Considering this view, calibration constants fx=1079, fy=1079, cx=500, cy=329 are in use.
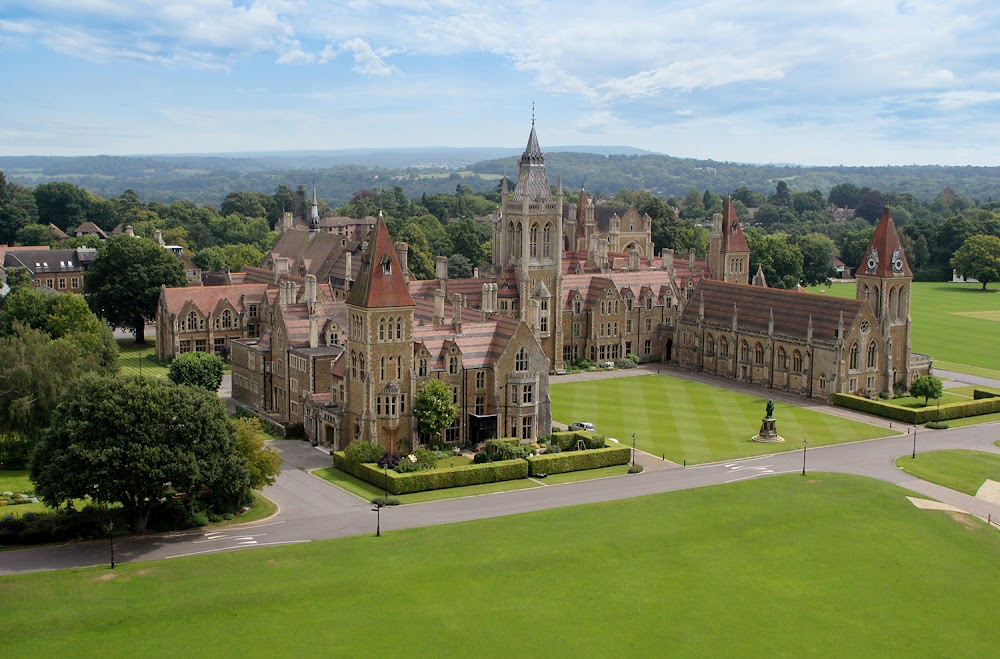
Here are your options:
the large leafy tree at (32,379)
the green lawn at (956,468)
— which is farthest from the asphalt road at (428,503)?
the large leafy tree at (32,379)

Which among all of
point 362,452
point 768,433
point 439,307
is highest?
point 439,307

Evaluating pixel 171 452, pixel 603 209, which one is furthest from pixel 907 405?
pixel 603 209

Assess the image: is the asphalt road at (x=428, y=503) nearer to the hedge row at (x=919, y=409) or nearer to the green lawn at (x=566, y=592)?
the green lawn at (x=566, y=592)

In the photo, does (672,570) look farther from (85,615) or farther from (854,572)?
(85,615)

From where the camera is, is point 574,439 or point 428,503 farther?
point 574,439

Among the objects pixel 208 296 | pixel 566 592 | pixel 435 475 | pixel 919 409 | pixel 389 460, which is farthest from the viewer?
pixel 208 296

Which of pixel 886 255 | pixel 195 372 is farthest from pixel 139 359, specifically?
pixel 886 255

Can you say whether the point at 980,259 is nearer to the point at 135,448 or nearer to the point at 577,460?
the point at 577,460

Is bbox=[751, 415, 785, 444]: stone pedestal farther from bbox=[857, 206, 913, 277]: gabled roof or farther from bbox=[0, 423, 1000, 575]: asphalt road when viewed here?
bbox=[857, 206, 913, 277]: gabled roof
